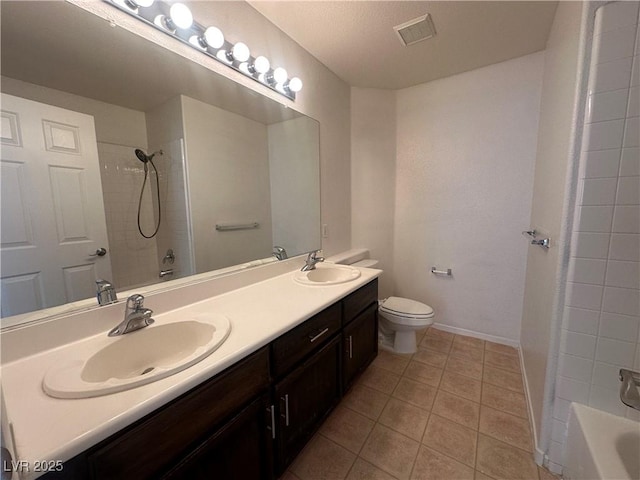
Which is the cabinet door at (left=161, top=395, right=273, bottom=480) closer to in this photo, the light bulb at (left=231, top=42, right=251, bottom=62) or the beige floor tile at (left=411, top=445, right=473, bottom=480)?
the beige floor tile at (left=411, top=445, right=473, bottom=480)

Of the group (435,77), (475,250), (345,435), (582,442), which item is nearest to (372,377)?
(345,435)

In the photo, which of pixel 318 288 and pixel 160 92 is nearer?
pixel 160 92

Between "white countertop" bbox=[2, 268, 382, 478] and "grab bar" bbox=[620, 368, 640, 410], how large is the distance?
3.80 feet

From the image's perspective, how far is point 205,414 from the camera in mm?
759

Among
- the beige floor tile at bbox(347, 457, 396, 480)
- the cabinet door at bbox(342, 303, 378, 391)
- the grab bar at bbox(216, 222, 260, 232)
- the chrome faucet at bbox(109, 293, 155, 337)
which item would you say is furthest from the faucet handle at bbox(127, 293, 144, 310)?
the beige floor tile at bbox(347, 457, 396, 480)

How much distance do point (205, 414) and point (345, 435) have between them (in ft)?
3.18

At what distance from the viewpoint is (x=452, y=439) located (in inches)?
54.1

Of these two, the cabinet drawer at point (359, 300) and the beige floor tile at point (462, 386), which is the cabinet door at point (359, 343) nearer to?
the cabinet drawer at point (359, 300)

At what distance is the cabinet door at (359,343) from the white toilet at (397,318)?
288 millimetres

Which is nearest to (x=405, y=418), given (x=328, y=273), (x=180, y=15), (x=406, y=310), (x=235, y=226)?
(x=406, y=310)

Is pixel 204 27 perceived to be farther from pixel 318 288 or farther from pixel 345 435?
pixel 345 435

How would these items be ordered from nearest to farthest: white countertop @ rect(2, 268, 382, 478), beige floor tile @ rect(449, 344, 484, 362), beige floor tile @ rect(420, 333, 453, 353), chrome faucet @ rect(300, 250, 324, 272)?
white countertop @ rect(2, 268, 382, 478) → chrome faucet @ rect(300, 250, 324, 272) → beige floor tile @ rect(449, 344, 484, 362) → beige floor tile @ rect(420, 333, 453, 353)

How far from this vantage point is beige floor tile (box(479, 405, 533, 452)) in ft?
4.43

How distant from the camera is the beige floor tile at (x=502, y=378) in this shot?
5.78 feet
